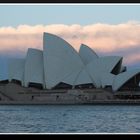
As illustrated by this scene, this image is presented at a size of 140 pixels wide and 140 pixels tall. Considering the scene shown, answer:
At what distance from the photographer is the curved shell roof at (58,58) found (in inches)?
900

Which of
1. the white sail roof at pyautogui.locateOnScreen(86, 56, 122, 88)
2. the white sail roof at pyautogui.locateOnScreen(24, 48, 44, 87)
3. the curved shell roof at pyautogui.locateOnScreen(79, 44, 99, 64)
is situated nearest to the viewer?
the white sail roof at pyautogui.locateOnScreen(86, 56, 122, 88)

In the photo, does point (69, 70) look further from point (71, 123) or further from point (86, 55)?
point (71, 123)

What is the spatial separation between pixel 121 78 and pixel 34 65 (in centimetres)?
451

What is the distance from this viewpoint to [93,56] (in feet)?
79.7

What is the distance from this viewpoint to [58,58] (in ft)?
76.9

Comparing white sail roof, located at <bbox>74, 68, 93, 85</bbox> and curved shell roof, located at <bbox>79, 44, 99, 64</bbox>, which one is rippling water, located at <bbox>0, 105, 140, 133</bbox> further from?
white sail roof, located at <bbox>74, 68, 93, 85</bbox>

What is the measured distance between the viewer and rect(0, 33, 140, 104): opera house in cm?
2327

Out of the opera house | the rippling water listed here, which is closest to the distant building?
the opera house

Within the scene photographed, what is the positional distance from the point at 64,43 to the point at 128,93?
5333 millimetres

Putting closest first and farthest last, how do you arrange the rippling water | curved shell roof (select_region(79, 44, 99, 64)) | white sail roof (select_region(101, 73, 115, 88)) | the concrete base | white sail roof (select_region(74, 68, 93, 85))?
the rippling water → curved shell roof (select_region(79, 44, 99, 64)) → white sail roof (select_region(101, 73, 115, 88)) → white sail roof (select_region(74, 68, 93, 85)) → the concrete base

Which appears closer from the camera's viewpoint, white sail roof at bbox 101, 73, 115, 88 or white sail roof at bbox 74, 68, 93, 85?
white sail roof at bbox 101, 73, 115, 88

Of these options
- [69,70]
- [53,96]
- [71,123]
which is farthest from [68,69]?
[71,123]

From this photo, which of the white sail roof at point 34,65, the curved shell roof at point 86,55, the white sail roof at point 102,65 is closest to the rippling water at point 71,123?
the white sail roof at point 102,65

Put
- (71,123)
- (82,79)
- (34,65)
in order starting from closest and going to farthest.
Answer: (71,123) < (34,65) < (82,79)
